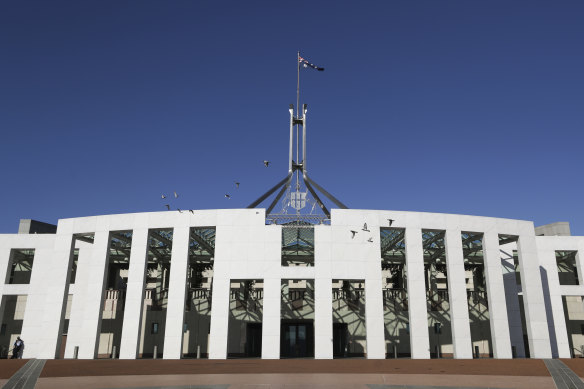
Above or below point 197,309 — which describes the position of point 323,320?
below

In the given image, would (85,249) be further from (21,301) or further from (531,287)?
(531,287)

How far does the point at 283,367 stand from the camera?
28438 millimetres

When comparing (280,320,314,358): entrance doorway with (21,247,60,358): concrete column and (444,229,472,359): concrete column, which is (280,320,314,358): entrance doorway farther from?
(21,247,60,358): concrete column

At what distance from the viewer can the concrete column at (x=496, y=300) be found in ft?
107

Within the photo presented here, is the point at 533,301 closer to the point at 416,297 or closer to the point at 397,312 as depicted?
the point at 416,297

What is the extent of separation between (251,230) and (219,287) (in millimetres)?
4670

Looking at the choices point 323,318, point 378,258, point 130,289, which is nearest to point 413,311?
point 378,258

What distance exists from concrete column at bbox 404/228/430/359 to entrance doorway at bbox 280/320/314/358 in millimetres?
12457

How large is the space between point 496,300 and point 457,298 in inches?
124

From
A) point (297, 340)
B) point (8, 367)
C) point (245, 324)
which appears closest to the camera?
point (8, 367)

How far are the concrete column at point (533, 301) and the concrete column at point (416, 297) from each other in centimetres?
868

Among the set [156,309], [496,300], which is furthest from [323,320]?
[156,309]

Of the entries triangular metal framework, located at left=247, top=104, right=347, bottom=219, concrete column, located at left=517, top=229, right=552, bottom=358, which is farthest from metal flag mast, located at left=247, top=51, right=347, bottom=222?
concrete column, located at left=517, top=229, right=552, bottom=358

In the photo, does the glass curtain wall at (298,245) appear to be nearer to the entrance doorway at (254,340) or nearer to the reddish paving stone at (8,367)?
the entrance doorway at (254,340)
